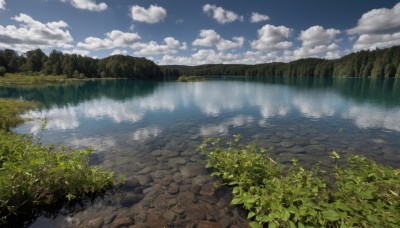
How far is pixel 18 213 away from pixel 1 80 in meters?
140

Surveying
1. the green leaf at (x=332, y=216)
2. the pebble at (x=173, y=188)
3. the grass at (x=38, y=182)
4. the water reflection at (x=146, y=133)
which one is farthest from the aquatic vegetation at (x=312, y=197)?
the water reflection at (x=146, y=133)

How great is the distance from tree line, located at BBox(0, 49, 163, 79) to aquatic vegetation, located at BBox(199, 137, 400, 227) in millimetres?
170420

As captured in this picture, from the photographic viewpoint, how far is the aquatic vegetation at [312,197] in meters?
5.93

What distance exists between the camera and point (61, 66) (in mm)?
158750

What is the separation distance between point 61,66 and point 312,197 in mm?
187969

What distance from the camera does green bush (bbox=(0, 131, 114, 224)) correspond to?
7.55 metres

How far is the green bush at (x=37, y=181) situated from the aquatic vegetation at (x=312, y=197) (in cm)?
621

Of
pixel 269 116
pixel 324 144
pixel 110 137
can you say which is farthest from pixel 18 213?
pixel 269 116

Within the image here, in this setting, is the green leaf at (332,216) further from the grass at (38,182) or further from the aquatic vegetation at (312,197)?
the grass at (38,182)

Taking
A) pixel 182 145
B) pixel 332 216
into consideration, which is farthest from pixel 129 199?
pixel 332 216

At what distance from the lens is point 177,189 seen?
10.6 metres

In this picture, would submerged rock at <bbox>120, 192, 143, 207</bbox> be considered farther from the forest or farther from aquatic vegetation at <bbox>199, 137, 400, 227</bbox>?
the forest

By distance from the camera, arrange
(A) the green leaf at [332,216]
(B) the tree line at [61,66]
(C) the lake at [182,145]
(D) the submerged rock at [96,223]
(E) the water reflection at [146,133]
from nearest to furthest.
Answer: (A) the green leaf at [332,216] < (D) the submerged rock at [96,223] < (C) the lake at [182,145] < (E) the water reflection at [146,133] < (B) the tree line at [61,66]

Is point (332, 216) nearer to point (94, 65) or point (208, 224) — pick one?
point (208, 224)
